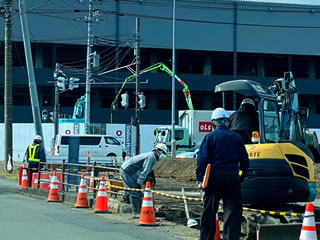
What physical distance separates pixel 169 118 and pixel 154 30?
27.4ft

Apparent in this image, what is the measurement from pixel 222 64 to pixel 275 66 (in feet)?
17.9

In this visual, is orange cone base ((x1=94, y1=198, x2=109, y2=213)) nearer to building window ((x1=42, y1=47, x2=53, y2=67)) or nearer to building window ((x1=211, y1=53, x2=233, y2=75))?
building window ((x1=42, y1=47, x2=53, y2=67))

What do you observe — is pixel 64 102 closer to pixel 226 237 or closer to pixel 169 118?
pixel 169 118

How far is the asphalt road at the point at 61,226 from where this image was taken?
38.7 ft

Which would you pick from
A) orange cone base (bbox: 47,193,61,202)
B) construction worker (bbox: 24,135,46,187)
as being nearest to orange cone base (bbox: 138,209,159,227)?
orange cone base (bbox: 47,193,61,202)

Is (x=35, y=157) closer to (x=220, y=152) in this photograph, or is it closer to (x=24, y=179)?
(x=24, y=179)

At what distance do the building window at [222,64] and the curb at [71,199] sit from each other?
158 ft

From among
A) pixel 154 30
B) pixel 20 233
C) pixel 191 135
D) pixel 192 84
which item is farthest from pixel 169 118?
pixel 20 233

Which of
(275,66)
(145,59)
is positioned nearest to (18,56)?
(145,59)

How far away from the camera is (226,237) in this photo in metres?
9.68

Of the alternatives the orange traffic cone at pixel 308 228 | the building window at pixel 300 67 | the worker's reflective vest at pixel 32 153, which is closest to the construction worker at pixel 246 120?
the orange traffic cone at pixel 308 228

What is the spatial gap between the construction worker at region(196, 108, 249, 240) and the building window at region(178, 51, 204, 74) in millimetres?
57866

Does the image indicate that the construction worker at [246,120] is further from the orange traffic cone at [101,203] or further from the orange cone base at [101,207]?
the orange cone base at [101,207]

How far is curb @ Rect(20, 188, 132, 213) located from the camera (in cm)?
1572
